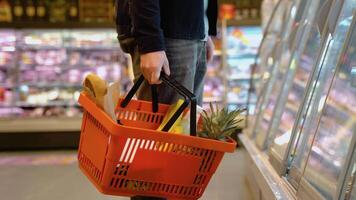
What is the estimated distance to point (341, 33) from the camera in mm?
2113

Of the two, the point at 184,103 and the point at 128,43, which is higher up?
the point at 128,43

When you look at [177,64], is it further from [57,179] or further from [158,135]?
[57,179]

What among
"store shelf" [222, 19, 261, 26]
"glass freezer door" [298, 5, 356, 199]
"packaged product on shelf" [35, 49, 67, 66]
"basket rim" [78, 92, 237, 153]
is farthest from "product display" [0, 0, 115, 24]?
"basket rim" [78, 92, 237, 153]

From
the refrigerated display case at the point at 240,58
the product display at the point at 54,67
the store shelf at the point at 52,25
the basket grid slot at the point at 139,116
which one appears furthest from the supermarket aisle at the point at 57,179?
the basket grid slot at the point at 139,116

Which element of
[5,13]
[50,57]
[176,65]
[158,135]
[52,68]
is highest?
[176,65]

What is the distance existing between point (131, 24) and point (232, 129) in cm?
59

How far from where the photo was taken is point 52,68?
16.8 feet

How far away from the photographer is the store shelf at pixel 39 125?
476 centimetres

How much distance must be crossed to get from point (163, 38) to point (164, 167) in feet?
1.56

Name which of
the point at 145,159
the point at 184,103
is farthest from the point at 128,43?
the point at 145,159

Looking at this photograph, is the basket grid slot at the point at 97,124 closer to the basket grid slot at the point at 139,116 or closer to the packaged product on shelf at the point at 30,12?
the basket grid slot at the point at 139,116

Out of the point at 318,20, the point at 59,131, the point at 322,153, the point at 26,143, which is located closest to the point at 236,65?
the point at 59,131

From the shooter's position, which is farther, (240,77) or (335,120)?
(240,77)

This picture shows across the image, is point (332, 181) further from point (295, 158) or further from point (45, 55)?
point (45, 55)
